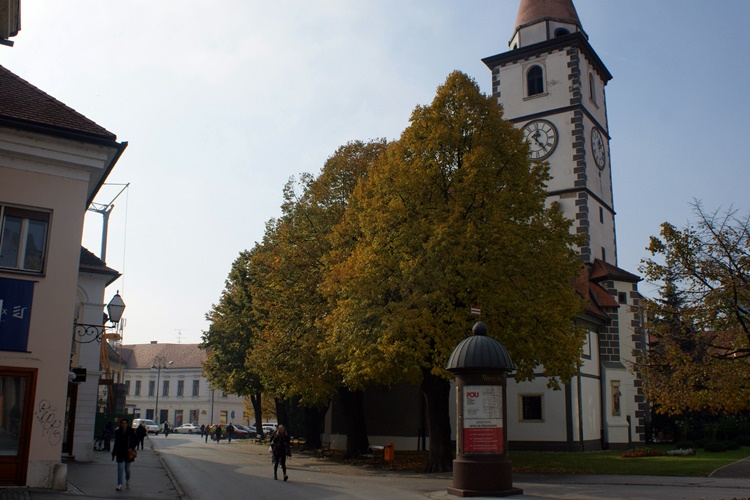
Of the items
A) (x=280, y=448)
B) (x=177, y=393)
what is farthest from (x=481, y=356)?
(x=177, y=393)

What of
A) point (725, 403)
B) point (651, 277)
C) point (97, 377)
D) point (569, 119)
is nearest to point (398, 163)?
point (651, 277)

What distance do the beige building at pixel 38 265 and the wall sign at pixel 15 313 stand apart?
0.02m

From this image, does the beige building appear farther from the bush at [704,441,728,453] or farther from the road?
the bush at [704,441,728,453]

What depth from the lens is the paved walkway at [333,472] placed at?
15211 mm

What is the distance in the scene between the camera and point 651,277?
16.8 m

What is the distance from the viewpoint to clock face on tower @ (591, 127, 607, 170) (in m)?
39.5

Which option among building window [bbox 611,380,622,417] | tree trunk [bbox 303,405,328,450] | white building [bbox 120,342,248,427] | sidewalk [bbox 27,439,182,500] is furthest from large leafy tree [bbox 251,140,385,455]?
white building [bbox 120,342,248,427]

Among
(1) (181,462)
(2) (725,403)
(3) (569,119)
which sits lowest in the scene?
(1) (181,462)

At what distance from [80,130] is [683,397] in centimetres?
1467

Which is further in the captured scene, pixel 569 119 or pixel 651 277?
pixel 569 119

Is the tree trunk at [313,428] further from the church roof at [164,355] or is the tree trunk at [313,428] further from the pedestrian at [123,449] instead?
the church roof at [164,355]

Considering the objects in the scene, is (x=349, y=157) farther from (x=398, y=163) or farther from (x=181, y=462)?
(x=181, y=462)

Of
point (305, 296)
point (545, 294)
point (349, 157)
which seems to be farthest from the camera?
point (349, 157)

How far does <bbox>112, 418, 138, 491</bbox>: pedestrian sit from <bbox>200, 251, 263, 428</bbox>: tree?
17491 mm
